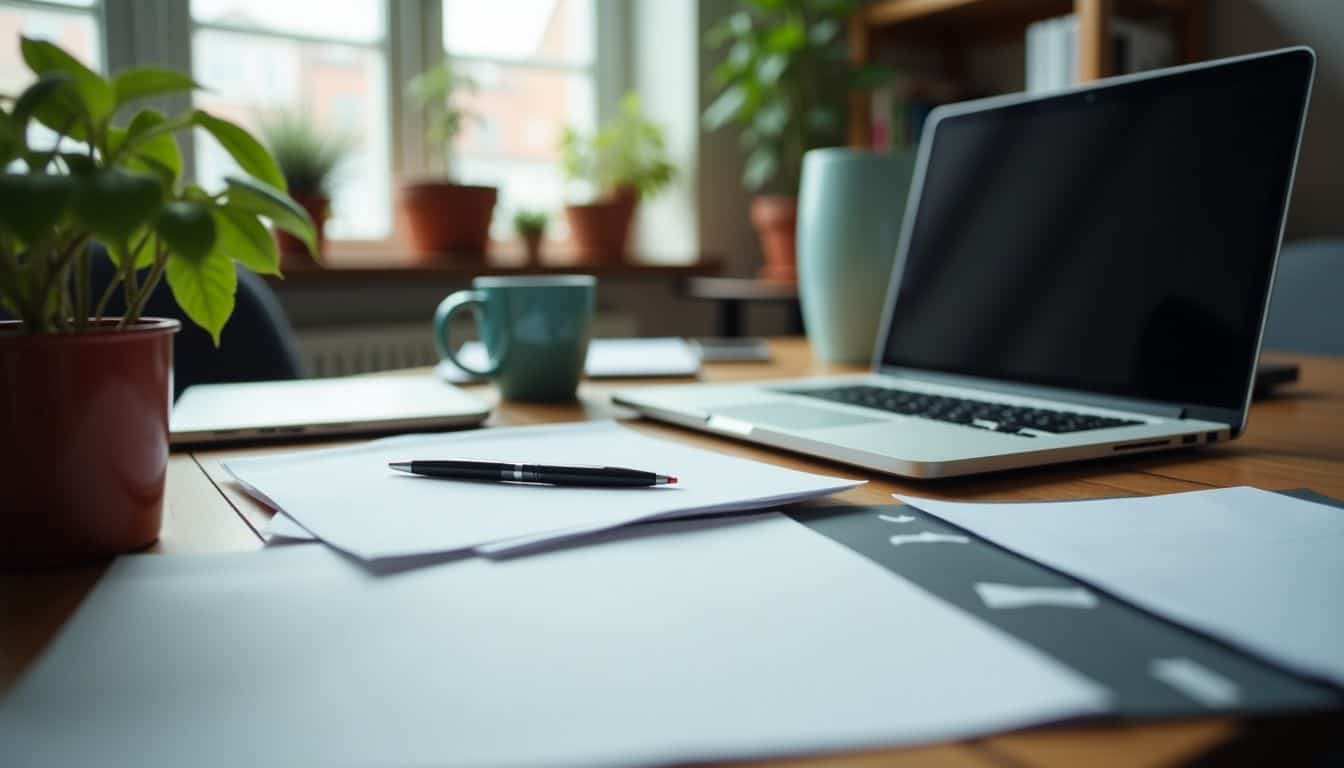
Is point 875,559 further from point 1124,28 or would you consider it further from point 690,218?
point 690,218

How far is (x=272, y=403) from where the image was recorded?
2.64ft

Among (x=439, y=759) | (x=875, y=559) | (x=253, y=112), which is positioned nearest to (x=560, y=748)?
(x=439, y=759)

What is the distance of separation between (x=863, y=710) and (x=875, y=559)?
0.47 feet

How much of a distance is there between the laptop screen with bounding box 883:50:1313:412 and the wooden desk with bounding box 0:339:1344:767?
3.0 inches

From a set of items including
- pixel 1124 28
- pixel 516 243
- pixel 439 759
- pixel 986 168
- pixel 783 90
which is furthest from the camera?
pixel 516 243

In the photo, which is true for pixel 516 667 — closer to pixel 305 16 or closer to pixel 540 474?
pixel 540 474

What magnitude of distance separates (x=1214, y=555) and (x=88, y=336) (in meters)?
0.47

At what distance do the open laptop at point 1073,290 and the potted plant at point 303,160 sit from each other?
1.41m

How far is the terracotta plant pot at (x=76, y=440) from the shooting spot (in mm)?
401

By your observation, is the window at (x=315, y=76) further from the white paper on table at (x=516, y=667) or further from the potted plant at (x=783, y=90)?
the white paper on table at (x=516, y=667)

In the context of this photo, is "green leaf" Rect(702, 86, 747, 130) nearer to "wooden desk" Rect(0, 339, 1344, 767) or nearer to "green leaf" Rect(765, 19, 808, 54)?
"green leaf" Rect(765, 19, 808, 54)

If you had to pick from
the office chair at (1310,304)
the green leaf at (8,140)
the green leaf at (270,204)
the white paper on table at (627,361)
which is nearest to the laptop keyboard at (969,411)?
the white paper on table at (627,361)

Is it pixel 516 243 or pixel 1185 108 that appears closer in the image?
pixel 1185 108

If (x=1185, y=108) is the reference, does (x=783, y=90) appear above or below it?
above
